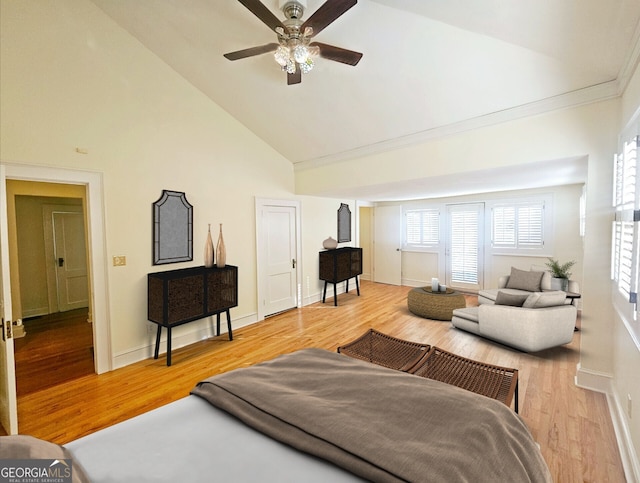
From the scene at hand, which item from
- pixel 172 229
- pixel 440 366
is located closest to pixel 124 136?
pixel 172 229

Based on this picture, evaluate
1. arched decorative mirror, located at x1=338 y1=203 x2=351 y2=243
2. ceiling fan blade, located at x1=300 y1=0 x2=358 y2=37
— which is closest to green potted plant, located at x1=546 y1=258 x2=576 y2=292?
arched decorative mirror, located at x1=338 y1=203 x2=351 y2=243

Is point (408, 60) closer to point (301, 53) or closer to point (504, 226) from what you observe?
point (301, 53)

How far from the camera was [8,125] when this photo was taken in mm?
2434

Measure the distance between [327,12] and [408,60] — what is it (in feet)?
3.42

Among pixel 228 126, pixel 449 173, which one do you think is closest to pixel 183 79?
pixel 228 126

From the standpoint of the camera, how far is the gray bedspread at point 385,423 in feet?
3.27

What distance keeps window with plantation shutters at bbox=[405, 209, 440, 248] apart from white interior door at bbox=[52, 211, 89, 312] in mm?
6765

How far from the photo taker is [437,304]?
4.45 m

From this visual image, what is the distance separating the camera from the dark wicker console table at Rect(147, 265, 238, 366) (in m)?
3.12

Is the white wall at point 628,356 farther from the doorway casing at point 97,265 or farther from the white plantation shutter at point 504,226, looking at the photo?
the doorway casing at point 97,265

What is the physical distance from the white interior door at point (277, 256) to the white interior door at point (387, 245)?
301cm

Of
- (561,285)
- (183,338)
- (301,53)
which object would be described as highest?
(301,53)

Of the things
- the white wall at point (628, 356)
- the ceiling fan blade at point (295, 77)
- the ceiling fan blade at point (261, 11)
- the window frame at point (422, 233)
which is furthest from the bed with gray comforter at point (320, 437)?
the window frame at point (422, 233)

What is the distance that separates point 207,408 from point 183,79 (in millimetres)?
3758
